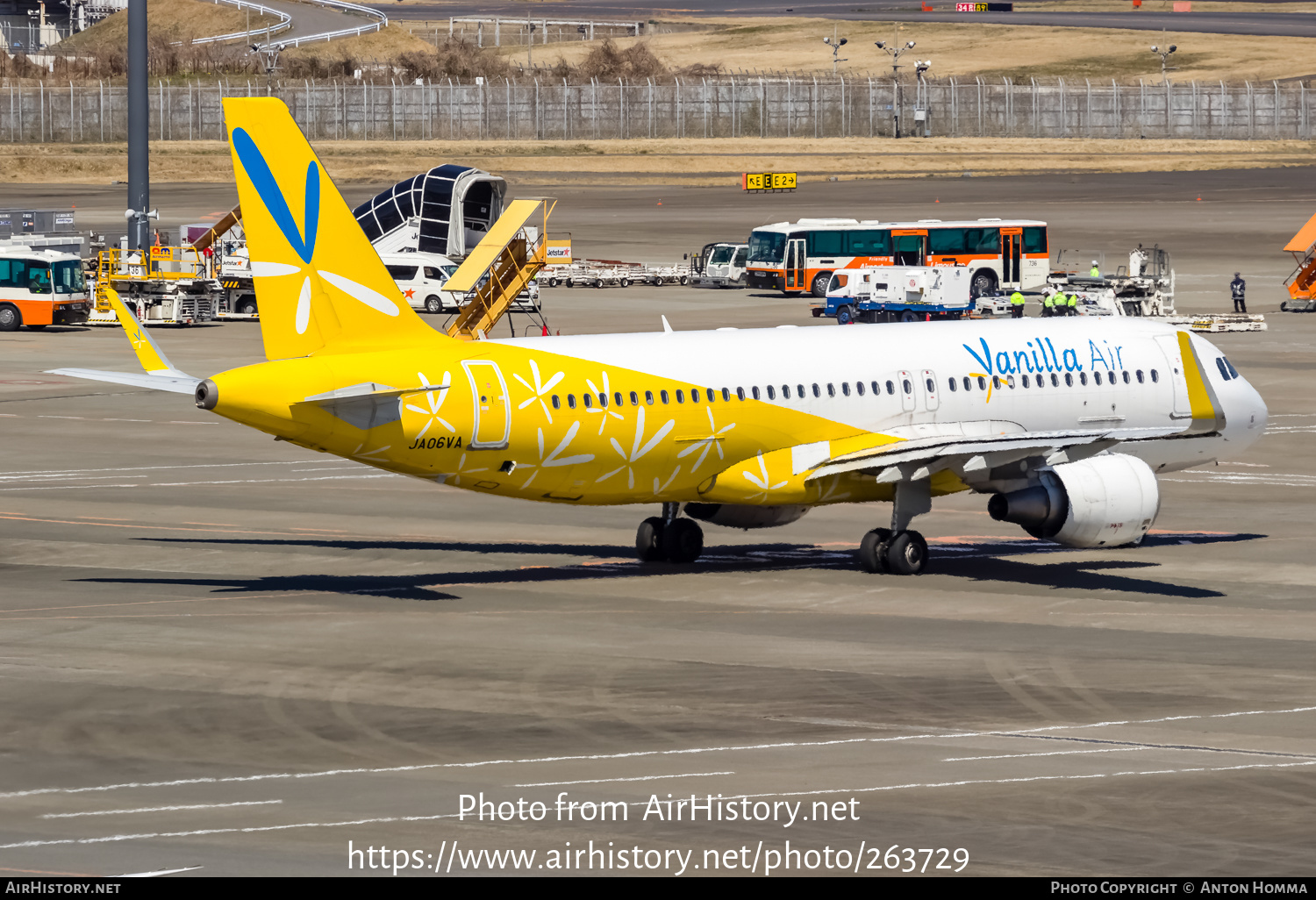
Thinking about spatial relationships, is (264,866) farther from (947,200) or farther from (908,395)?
(947,200)

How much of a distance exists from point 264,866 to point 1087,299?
3253 inches

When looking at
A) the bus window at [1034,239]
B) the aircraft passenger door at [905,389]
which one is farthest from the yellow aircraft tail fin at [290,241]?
the bus window at [1034,239]

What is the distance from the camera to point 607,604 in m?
37.0

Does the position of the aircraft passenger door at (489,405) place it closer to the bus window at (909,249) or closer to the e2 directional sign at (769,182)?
the bus window at (909,249)

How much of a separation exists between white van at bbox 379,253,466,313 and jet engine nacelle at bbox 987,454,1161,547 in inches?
2936

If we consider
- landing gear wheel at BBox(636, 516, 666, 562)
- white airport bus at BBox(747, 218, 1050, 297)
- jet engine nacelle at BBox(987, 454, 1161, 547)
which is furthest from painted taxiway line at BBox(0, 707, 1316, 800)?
white airport bus at BBox(747, 218, 1050, 297)

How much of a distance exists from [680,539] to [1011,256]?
75.1 m

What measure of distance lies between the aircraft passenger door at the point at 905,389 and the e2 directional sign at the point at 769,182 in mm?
124023

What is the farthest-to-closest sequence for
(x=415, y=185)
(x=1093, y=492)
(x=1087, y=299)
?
(x=415, y=185)
(x=1087, y=299)
(x=1093, y=492)

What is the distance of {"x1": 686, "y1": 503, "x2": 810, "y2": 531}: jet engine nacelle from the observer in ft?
→ 135

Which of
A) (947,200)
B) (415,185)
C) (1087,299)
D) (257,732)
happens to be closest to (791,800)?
(257,732)

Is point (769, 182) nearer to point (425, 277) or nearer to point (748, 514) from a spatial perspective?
point (425, 277)

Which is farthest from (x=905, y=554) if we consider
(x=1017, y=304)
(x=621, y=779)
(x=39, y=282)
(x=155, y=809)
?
(x=39, y=282)

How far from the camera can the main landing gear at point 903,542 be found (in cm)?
4000
